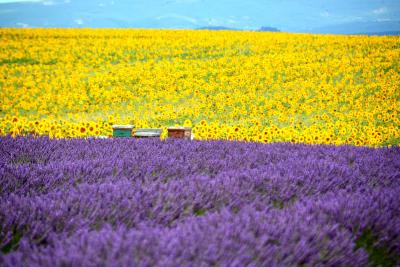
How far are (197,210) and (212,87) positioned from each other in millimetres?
12735

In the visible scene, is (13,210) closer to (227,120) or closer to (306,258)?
(306,258)

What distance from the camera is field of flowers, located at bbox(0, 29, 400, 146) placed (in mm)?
8609

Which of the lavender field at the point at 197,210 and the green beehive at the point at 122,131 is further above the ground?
the lavender field at the point at 197,210

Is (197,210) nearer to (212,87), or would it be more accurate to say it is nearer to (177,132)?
(177,132)

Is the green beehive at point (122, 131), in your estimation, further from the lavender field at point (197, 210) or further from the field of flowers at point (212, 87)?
the lavender field at point (197, 210)

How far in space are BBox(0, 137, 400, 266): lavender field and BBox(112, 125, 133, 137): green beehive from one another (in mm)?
2353

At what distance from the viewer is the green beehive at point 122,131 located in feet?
20.0

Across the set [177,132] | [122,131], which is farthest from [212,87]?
[177,132]

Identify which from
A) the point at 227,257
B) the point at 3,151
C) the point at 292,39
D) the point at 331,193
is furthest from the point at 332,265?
the point at 292,39

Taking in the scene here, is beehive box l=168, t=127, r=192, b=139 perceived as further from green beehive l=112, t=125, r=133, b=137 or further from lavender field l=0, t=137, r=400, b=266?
lavender field l=0, t=137, r=400, b=266

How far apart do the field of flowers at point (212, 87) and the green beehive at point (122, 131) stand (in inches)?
31.1

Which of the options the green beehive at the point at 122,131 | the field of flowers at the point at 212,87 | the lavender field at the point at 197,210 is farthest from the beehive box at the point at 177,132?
the lavender field at the point at 197,210

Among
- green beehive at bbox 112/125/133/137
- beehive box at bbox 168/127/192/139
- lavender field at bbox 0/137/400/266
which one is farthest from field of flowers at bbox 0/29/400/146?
lavender field at bbox 0/137/400/266

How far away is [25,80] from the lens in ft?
54.9
